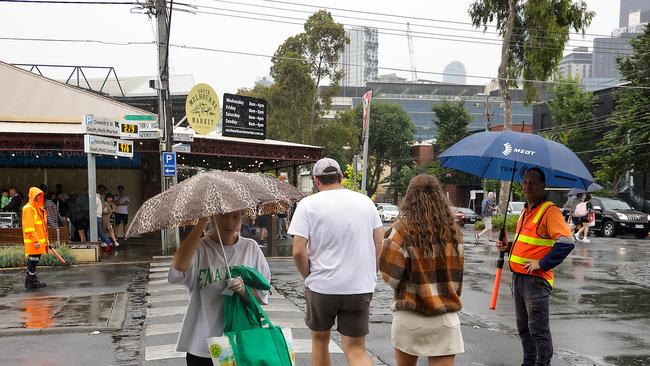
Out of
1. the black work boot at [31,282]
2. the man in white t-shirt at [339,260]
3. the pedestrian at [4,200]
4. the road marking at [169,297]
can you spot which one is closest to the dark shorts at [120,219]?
the pedestrian at [4,200]

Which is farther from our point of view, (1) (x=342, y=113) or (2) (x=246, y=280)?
(1) (x=342, y=113)

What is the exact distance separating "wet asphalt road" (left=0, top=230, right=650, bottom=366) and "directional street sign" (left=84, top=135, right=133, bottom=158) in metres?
2.60

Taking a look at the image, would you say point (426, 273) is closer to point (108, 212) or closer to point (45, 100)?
point (108, 212)

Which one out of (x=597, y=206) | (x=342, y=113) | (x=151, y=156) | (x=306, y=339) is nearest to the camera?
(x=306, y=339)

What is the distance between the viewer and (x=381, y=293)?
11281 mm

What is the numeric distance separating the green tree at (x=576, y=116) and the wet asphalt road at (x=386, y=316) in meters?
27.0

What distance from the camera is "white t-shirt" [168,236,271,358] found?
12.7 feet

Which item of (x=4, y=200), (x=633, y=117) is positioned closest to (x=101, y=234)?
(x=4, y=200)

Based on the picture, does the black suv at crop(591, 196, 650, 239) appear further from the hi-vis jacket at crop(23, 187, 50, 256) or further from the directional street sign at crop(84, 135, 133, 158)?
the hi-vis jacket at crop(23, 187, 50, 256)

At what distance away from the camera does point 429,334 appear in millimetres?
4281

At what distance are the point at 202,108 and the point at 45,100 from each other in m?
7.48

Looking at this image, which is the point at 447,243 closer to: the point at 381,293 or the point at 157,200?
the point at 157,200

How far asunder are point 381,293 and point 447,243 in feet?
23.4

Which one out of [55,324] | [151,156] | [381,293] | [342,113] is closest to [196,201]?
[55,324]
